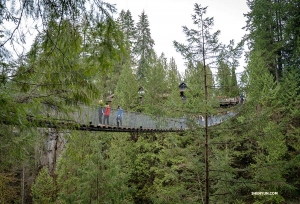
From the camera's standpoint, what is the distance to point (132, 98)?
16.2 meters

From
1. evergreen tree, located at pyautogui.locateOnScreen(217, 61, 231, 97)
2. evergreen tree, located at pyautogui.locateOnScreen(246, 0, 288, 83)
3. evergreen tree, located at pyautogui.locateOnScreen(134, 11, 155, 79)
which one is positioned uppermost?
evergreen tree, located at pyautogui.locateOnScreen(134, 11, 155, 79)

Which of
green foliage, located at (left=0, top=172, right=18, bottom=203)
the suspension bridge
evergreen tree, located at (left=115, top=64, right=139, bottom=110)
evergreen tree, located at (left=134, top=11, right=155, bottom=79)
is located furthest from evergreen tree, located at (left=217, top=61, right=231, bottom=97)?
evergreen tree, located at (left=134, top=11, right=155, bottom=79)

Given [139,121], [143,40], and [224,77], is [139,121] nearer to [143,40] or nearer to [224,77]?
[224,77]

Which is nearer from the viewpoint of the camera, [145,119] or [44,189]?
[145,119]

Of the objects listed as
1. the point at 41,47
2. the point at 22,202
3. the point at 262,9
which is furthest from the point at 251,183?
the point at 22,202

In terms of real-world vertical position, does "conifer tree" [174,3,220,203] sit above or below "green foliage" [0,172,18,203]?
above

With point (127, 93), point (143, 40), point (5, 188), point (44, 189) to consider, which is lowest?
point (44, 189)

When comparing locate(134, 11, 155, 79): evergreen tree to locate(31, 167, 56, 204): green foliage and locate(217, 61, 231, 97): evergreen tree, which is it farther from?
locate(217, 61, 231, 97): evergreen tree

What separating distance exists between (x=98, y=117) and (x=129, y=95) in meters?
8.63

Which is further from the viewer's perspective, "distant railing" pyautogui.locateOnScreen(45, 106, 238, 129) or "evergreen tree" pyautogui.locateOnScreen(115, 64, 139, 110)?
"evergreen tree" pyautogui.locateOnScreen(115, 64, 139, 110)

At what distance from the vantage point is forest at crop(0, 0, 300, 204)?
1.95 meters

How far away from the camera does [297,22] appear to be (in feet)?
46.4

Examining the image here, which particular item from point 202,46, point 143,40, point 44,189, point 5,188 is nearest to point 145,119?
point 202,46

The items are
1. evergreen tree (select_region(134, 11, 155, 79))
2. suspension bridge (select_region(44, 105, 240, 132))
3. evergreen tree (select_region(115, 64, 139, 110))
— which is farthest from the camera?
evergreen tree (select_region(134, 11, 155, 79))
